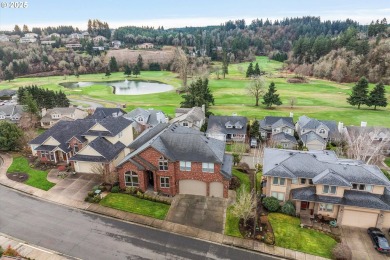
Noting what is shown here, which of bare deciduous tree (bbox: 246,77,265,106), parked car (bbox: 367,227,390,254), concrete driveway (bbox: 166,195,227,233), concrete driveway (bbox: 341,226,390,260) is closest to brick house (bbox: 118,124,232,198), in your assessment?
concrete driveway (bbox: 166,195,227,233)

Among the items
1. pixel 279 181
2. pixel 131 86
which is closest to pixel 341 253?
pixel 279 181

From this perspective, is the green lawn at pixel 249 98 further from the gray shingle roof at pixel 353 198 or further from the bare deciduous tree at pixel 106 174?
the gray shingle roof at pixel 353 198

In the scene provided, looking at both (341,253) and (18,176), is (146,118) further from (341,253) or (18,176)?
(341,253)

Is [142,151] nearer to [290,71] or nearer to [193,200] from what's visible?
[193,200]

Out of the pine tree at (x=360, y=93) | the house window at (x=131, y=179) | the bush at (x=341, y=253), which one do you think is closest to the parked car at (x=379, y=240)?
the bush at (x=341, y=253)

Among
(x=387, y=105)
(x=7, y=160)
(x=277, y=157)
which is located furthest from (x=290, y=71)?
(x=7, y=160)

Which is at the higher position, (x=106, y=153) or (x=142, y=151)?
(x=142, y=151)

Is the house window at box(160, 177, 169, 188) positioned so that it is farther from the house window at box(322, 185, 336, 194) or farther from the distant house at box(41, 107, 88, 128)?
the distant house at box(41, 107, 88, 128)
